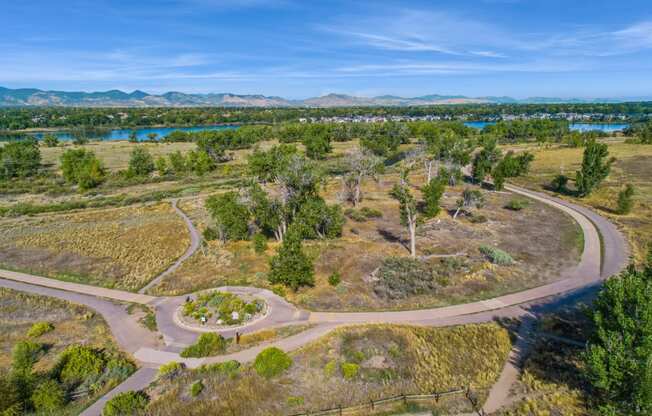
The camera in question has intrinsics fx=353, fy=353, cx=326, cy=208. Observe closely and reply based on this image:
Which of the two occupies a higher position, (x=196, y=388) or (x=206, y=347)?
(x=206, y=347)

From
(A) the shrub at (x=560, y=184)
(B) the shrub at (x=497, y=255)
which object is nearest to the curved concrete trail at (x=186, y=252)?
(B) the shrub at (x=497, y=255)

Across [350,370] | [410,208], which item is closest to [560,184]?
[410,208]

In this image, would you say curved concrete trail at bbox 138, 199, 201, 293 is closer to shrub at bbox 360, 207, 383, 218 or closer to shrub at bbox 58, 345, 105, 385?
shrub at bbox 58, 345, 105, 385

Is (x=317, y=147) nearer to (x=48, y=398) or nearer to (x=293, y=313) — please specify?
(x=293, y=313)

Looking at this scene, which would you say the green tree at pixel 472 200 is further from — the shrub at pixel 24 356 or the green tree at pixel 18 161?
the green tree at pixel 18 161

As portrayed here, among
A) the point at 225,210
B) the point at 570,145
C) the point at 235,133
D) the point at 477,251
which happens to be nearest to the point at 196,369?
the point at 225,210
